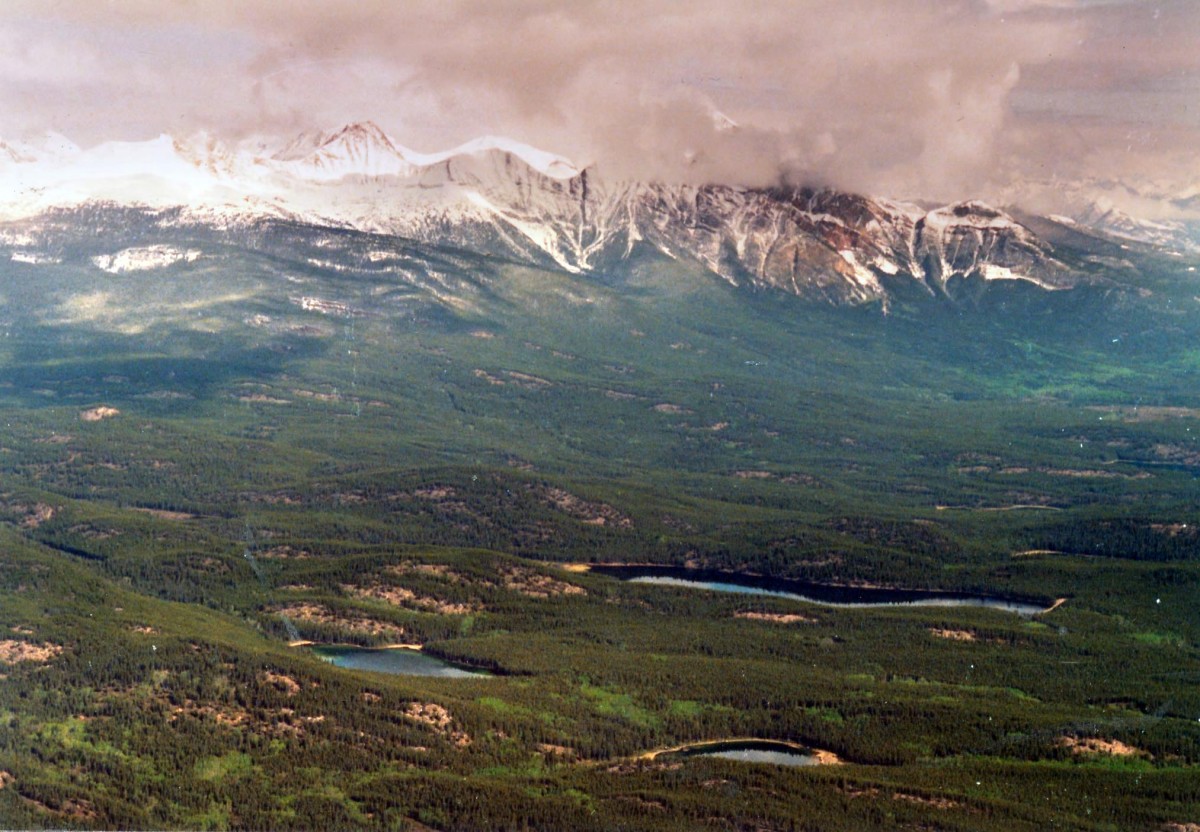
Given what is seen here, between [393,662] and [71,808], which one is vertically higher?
[71,808]

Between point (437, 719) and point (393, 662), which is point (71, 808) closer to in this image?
point (437, 719)

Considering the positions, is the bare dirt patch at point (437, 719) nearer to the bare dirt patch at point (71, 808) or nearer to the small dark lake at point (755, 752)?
the small dark lake at point (755, 752)

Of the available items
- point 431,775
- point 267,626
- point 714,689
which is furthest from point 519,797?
point 267,626

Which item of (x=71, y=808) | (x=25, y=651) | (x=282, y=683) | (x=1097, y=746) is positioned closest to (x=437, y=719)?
(x=282, y=683)

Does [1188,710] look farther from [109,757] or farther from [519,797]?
[109,757]

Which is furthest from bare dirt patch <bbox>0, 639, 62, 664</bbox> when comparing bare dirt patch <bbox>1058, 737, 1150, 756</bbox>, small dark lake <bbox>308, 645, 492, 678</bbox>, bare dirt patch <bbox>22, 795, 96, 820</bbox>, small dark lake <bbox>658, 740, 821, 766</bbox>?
bare dirt patch <bbox>1058, 737, 1150, 756</bbox>

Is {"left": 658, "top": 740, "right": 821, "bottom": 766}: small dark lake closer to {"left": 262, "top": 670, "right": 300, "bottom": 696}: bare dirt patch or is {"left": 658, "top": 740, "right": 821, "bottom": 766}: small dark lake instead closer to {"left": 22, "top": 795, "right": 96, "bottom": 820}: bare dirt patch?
{"left": 262, "top": 670, "right": 300, "bottom": 696}: bare dirt patch
